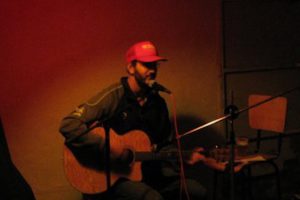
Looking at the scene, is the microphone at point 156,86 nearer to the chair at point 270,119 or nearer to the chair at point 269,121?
the chair at point 269,121

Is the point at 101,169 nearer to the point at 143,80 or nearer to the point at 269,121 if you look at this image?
the point at 143,80

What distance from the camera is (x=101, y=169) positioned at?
9.74 feet

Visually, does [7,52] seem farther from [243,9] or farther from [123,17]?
[243,9]

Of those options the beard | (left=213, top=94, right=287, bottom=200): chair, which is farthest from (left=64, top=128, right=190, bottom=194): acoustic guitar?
(left=213, top=94, right=287, bottom=200): chair

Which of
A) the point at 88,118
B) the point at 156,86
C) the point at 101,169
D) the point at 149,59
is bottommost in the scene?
the point at 101,169

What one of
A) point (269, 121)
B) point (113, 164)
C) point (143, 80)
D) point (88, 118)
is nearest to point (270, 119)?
point (269, 121)

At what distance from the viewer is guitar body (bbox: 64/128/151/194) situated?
292cm

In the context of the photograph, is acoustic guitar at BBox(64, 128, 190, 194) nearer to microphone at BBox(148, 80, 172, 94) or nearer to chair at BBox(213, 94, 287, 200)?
microphone at BBox(148, 80, 172, 94)

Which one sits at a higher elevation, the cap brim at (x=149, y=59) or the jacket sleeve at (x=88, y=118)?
the cap brim at (x=149, y=59)

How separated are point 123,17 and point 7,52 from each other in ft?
3.33

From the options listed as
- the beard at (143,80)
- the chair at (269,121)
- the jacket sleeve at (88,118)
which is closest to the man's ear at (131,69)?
the beard at (143,80)

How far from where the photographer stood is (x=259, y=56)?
4.18 meters

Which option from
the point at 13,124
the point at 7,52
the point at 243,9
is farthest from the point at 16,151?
the point at 243,9

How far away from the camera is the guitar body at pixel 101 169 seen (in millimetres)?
2918
